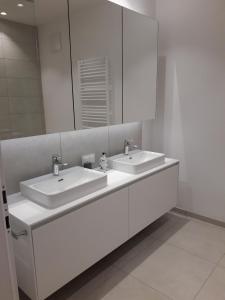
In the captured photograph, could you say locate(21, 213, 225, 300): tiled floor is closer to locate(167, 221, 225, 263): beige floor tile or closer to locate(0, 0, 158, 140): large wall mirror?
locate(167, 221, 225, 263): beige floor tile

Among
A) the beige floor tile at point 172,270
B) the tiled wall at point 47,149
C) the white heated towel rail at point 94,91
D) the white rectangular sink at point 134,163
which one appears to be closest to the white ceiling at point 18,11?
the white heated towel rail at point 94,91

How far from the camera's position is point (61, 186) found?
187 centimetres

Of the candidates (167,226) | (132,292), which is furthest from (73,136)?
(167,226)

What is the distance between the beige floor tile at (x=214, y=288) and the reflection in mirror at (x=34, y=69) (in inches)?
63.0

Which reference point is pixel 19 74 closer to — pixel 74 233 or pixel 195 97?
pixel 74 233

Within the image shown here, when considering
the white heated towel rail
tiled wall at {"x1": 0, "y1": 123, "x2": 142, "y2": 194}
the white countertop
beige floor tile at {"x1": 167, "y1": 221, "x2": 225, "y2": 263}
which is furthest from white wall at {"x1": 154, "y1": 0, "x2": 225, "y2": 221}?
the white countertop

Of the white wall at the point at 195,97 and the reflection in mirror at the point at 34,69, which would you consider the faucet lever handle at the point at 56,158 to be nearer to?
the reflection in mirror at the point at 34,69

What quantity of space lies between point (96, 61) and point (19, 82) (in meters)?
0.75

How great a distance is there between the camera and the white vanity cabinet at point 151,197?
2.05m

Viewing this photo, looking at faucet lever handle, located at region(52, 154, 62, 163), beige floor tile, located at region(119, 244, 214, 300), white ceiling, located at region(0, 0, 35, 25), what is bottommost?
beige floor tile, located at region(119, 244, 214, 300)

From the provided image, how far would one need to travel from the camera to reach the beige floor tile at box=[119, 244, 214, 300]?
1.83 meters

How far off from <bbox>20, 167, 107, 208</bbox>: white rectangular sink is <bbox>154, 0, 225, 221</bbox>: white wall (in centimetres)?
127

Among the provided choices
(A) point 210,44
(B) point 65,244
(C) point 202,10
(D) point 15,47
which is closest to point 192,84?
(A) point 210,44

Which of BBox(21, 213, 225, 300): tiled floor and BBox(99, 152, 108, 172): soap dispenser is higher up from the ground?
BBox(99, 152, 108, 172): soap dispenser
